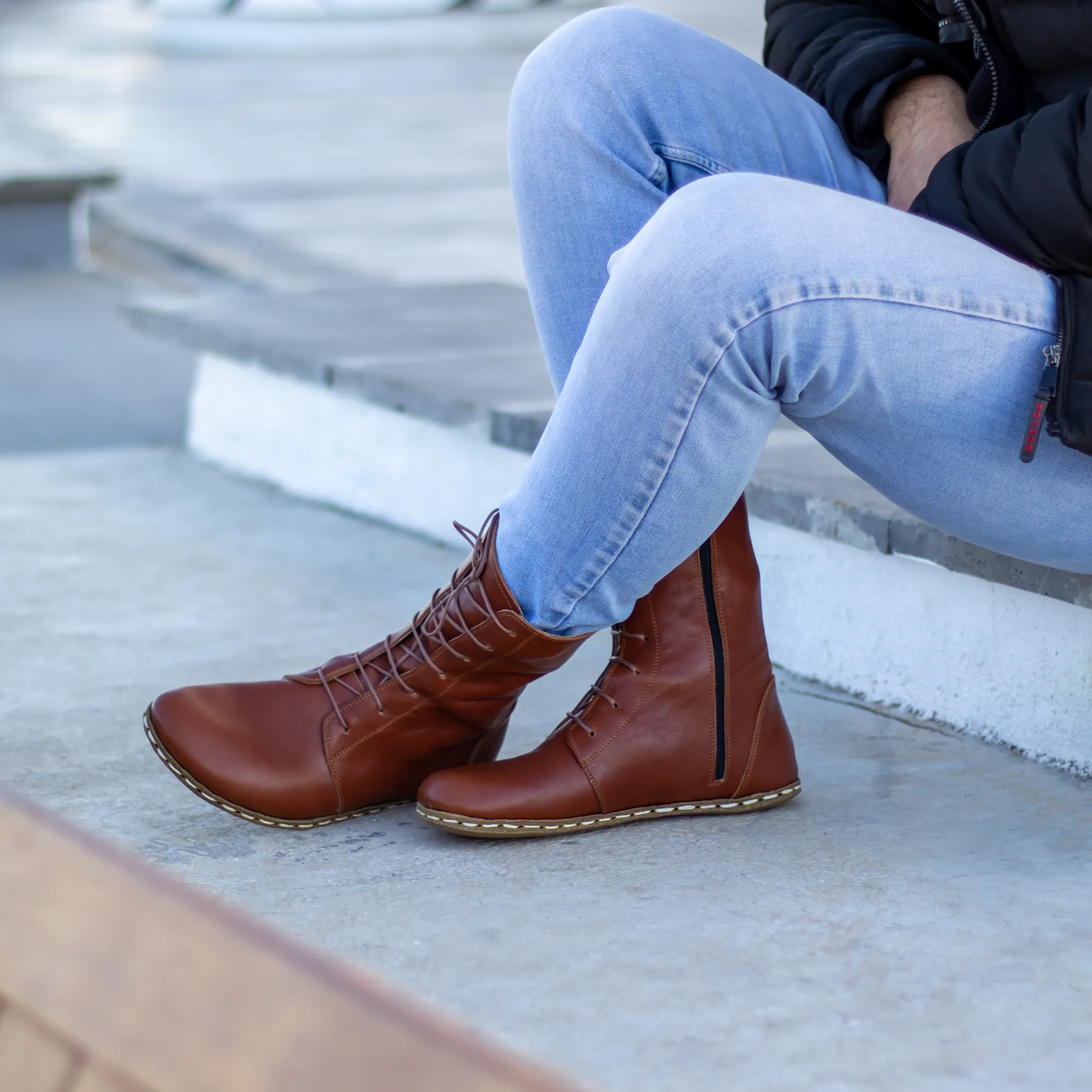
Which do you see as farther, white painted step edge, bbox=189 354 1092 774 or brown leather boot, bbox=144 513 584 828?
white painted step edge, bbox=189 354 1092 774

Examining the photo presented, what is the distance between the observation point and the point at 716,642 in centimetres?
125

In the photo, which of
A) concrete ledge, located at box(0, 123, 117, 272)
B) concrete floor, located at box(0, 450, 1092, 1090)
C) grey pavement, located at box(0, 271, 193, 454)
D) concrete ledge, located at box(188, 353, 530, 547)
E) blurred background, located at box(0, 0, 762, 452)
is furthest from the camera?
concrete ledge, located at box(0, 123, 117, 272)

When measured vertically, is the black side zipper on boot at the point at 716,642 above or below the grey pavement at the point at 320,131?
above

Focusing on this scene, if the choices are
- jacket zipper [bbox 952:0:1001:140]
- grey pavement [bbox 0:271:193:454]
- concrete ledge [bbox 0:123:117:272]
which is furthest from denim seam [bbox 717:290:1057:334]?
concrete ledge [bbox 0:123:117:272]

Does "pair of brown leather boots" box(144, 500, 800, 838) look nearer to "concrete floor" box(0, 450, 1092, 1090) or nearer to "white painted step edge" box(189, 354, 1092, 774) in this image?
"concrete floor" box(0, 450, 1092, 1090)

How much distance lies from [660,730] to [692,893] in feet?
0.52

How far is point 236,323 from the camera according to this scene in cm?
270

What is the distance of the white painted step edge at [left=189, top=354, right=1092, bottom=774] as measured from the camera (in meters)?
1.44

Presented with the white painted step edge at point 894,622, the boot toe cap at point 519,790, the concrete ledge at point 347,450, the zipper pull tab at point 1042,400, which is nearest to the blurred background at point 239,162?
the concrete ledge at point 347,450

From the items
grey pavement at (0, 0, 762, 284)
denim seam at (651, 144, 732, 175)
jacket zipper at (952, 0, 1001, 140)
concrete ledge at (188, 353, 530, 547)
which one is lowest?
grey pavement at (0, 0, 762, 284)

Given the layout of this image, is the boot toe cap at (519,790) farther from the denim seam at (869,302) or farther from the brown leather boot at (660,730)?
the denim seam at (869,302)

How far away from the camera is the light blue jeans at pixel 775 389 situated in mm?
1042

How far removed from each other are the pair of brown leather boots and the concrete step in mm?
314

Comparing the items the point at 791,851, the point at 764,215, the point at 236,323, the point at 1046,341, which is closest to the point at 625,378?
the point at 764,215
